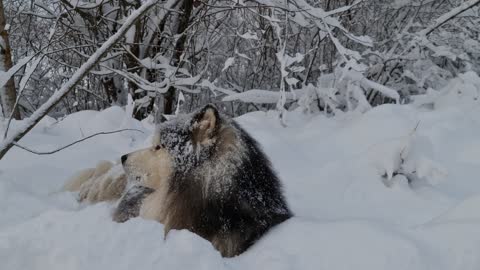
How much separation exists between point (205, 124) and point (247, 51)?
6480 millimetres

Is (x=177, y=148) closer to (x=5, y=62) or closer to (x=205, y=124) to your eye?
(x=205, y=124)

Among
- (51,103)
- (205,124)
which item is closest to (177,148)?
(205,124)

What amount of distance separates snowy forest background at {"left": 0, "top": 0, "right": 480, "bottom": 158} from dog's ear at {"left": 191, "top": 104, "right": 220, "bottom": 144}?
1.71 metres

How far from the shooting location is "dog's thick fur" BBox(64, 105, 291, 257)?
8.36 ft

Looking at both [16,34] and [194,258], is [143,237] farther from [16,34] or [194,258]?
[16,34]

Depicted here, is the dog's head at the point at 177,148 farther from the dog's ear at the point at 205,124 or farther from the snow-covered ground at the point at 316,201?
the snow-covered ground at the point at 316,201

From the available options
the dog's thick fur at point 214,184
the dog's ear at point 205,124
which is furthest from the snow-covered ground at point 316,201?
the dog's ear at point 205,124

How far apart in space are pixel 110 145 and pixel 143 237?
3.46 meters

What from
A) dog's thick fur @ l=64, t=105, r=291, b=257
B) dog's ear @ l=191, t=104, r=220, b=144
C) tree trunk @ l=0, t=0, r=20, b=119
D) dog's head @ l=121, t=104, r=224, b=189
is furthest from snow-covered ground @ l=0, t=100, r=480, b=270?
dog's ear @ l=191, t=104, r=220, b=144

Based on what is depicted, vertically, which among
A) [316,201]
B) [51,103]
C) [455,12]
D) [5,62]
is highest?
[455,12]

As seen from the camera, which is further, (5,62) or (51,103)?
(5,62)

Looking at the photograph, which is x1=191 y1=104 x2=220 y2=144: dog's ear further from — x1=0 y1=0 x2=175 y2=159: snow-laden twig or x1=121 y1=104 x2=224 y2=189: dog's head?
x1=0 y1=0 x2=175 y2=159: snow-laden twig

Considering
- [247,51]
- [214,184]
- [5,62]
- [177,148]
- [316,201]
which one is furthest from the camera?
[247,51]

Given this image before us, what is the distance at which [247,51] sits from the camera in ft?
29.4
